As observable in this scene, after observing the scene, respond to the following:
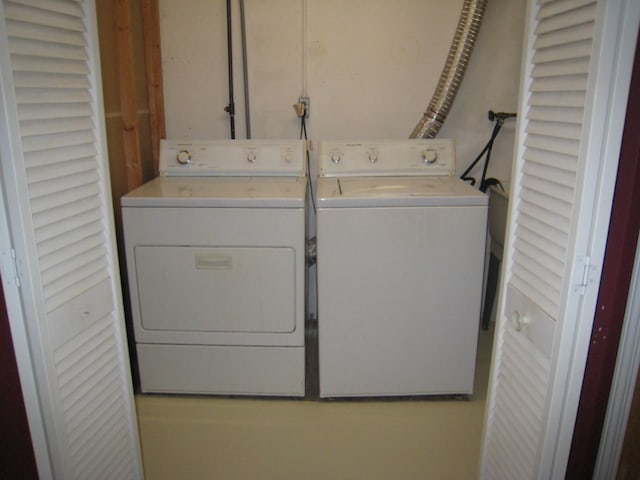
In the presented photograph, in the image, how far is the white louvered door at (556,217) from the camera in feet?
3.02

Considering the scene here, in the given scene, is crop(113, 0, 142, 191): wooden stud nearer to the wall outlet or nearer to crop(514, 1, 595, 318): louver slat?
the wall outlet

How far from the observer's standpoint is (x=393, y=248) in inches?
79.7

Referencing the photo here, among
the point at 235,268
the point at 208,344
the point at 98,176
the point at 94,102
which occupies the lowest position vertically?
the point at 208,344

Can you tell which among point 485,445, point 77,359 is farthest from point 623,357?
point 77,359

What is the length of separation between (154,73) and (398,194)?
1.47 meters

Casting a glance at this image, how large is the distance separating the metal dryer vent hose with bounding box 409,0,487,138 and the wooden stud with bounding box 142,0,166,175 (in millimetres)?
1334

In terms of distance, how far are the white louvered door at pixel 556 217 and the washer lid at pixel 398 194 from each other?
74cm

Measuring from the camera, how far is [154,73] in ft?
8.46

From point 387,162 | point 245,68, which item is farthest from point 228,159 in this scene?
point 387,162

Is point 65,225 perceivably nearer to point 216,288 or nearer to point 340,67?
point 216,288

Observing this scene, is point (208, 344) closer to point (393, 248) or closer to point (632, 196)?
point (393, 248)

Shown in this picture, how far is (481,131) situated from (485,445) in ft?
5.81

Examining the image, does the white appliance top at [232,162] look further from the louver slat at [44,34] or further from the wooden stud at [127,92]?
the louver slat at [44,34]

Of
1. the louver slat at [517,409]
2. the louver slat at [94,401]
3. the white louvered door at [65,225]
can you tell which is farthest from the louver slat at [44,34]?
the louver slat at [517,409]
